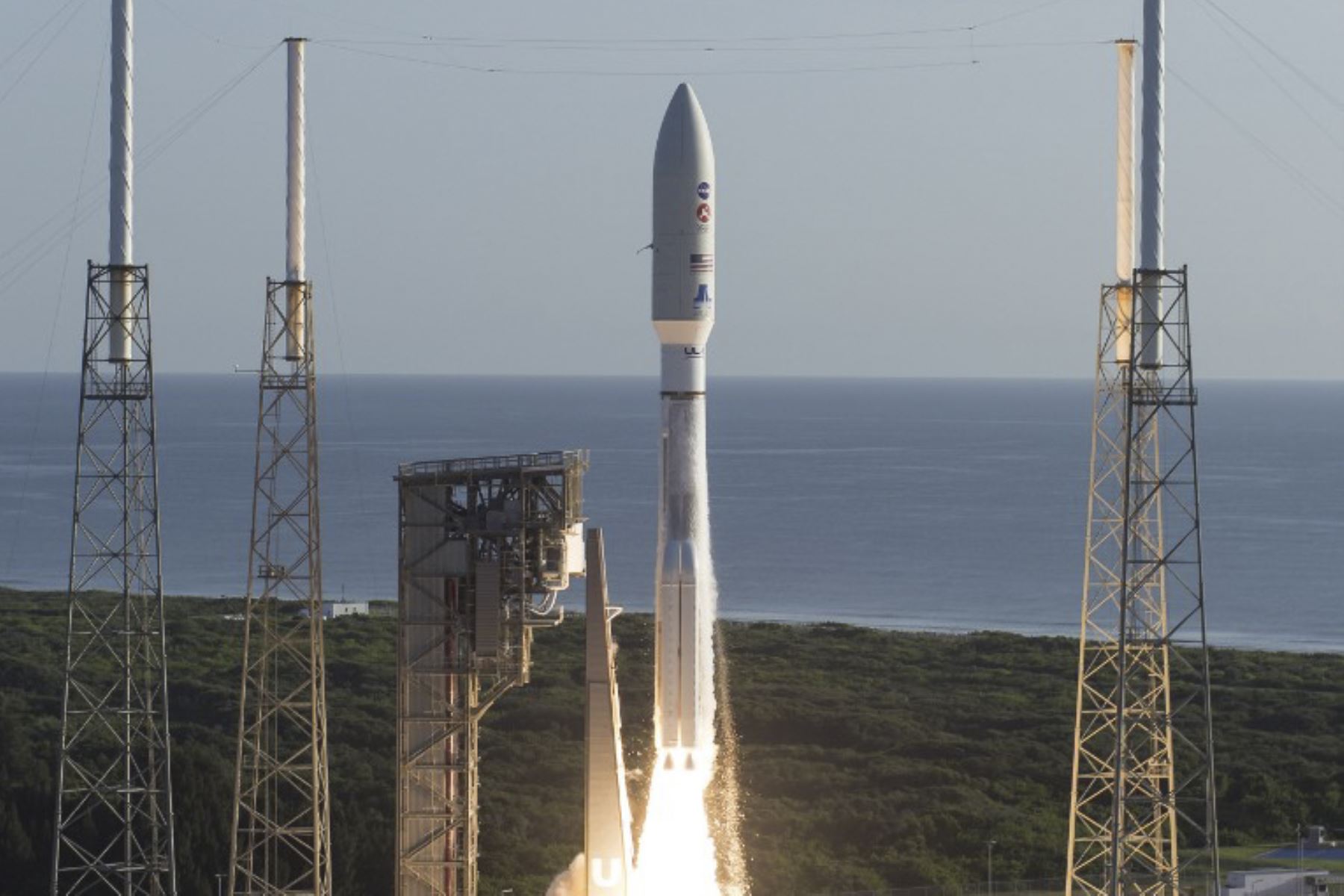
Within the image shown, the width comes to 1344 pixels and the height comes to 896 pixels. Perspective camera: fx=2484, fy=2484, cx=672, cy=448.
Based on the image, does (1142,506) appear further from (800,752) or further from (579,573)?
(800,752)

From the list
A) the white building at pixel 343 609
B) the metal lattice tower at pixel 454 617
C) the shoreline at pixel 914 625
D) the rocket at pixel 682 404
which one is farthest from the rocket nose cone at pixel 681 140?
the shoreline at pixel 914 625

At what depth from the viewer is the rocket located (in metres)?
39.4

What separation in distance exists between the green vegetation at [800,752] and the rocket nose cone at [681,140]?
20354 millimetres

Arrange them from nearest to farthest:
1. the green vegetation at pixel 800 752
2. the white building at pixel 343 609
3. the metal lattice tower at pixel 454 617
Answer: the metal lattice tower at pixel 454 617 → the green vegetation at pixel 800 752 → the white building at pixel 343 609

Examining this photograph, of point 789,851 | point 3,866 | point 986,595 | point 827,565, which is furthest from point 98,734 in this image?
point 827,565

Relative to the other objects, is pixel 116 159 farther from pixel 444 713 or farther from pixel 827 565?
pixel 827 565

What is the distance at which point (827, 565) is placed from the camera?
17038 centimetres

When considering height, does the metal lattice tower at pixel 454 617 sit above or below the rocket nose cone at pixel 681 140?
below

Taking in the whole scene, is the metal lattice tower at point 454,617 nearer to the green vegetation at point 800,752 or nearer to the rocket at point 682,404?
the rocket at point 682,404

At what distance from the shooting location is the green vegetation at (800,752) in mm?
56844

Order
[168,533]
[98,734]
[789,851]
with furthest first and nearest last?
[168,533] < [98,734] < [789,851]

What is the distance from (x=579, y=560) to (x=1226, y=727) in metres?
44.3

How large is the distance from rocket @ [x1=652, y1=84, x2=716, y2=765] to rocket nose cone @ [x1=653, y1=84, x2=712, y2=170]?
0.01 metres

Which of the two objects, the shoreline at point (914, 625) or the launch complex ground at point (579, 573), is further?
the shoreline at point (914, 625)
